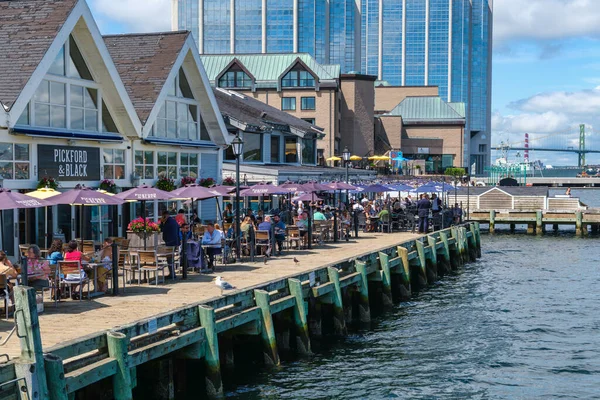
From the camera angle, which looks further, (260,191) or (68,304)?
(260,191)

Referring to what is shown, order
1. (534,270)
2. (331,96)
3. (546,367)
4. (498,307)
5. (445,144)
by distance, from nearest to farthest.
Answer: (546,367) < (498,307) < (534,270) < (331,96) < (445,144)

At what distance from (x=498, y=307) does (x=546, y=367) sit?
341 inches

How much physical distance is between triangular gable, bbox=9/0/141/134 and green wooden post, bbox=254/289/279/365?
30.9 ft

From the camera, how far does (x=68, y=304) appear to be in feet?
59.0

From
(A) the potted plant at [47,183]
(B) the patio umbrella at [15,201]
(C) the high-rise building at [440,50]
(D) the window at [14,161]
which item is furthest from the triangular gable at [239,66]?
(C) the high-rise building at [440,50]

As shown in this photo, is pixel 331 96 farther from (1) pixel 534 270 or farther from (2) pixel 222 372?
(2) pixel 222 372

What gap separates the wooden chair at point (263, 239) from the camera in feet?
91.2

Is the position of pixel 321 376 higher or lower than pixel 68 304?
lower

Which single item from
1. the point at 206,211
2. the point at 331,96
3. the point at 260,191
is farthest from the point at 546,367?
the point at 331,96

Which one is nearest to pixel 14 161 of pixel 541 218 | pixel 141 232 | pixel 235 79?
pixel 141 232

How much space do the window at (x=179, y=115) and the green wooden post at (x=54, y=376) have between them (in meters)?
20.9

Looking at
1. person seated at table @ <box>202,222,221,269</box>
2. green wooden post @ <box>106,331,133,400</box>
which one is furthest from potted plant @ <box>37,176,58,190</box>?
green wooden post @ <box>106,331,133,400</box>

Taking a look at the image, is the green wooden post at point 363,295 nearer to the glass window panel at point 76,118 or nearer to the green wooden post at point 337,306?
the green wooden post at point 337,306

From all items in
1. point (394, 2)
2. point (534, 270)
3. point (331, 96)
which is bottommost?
point (534, 270)
